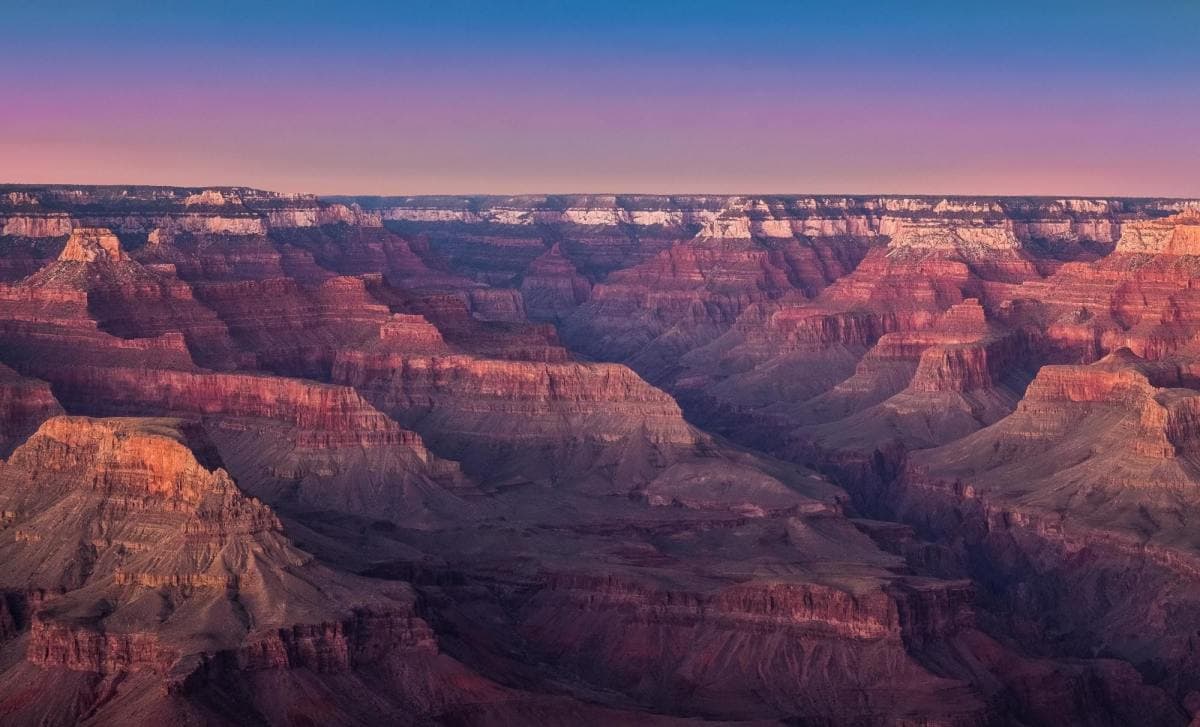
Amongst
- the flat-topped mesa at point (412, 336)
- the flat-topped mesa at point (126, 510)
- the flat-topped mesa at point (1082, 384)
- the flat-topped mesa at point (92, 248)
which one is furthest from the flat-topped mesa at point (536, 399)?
the flat-topped mesa at point (126, 510)

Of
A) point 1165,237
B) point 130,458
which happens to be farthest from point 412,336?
point 1165,237

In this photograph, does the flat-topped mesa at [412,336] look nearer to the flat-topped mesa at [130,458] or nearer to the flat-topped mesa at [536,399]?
the flat-topped mesa at [536,399]

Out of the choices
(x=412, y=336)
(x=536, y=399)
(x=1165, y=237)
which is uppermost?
(x=1165, y=237)

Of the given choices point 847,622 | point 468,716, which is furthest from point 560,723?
point 847,622

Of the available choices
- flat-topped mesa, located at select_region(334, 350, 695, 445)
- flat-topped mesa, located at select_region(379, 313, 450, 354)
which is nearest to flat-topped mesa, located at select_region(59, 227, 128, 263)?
flat-topped mesa, located at select_region(379, 313, 450, 354)

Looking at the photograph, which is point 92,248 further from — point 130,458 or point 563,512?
point 130,458

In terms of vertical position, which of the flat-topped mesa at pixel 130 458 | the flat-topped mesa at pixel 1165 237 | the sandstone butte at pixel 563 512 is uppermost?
the flat-topped mesa at pixel 130 458
